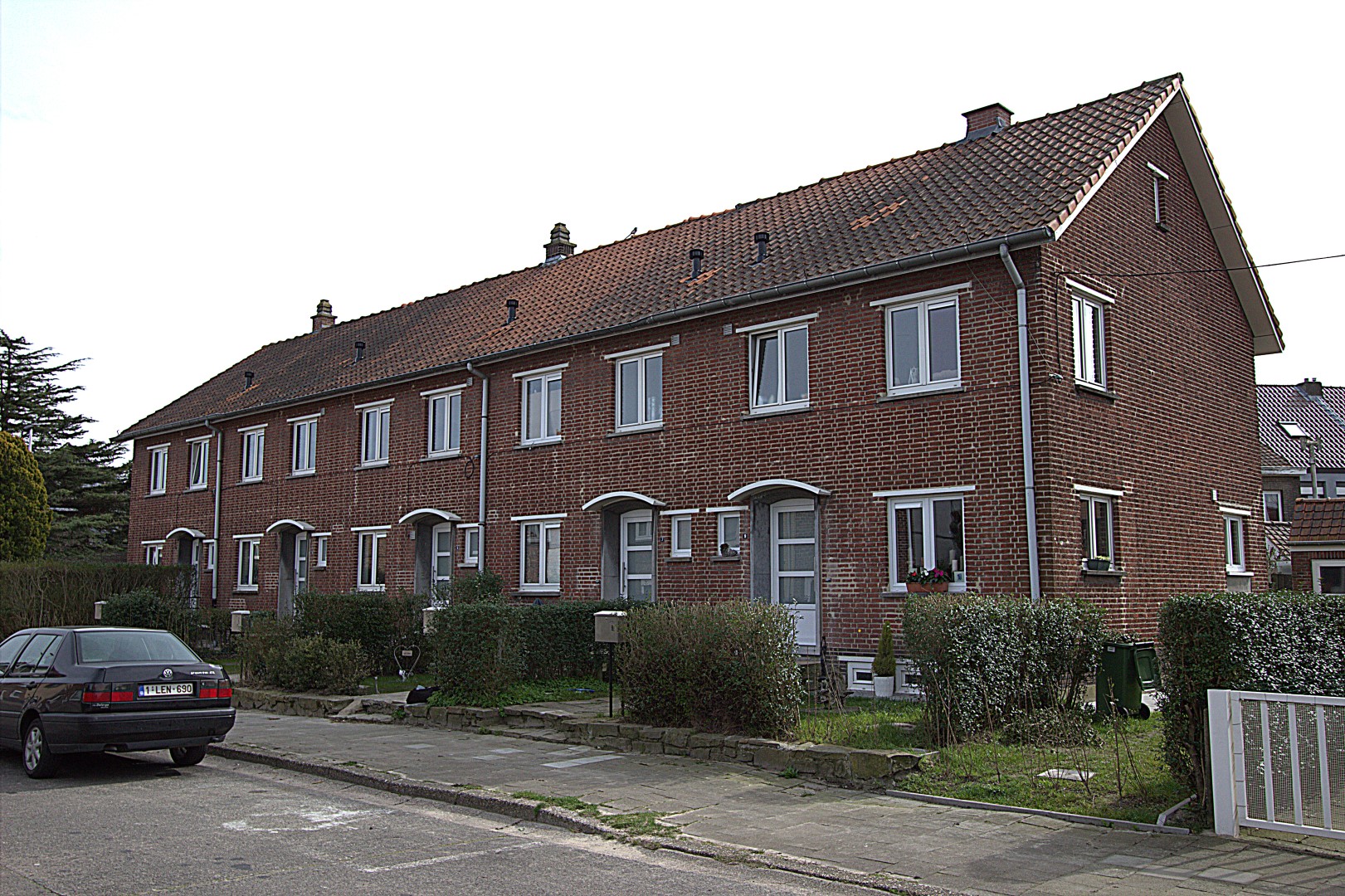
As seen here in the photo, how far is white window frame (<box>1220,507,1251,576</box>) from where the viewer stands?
62.8 feet

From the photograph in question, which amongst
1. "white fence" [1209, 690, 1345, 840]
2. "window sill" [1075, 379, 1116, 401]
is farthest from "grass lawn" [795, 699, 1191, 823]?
"window sill" [1075, 379, 1116, 401]

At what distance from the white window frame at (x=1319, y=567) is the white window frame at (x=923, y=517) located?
34.7 ft

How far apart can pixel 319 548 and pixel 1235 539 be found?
2017 centimetres

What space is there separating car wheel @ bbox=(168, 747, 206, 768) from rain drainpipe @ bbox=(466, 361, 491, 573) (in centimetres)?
1019

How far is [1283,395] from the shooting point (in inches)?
2051

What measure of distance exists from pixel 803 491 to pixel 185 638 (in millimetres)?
16069

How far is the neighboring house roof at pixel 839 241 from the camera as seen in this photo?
1585cm

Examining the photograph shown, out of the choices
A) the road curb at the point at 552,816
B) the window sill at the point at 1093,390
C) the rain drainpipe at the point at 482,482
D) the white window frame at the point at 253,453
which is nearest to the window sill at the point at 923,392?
the window sill at the point at 1093,390

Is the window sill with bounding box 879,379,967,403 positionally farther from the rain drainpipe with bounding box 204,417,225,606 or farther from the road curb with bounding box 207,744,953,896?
the rain drainpipe with bounding box 204,417,225,606

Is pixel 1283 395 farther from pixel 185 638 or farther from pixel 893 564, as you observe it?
pixel 185 638

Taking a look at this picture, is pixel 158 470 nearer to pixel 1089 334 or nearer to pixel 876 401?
pixel 876 401

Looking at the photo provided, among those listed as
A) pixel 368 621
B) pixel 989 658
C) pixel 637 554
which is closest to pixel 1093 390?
pixel 989 658

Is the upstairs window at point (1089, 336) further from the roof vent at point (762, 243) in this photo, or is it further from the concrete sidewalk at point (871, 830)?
the concrete sidewalk at point (871, 830)

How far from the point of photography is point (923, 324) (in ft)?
51.8
